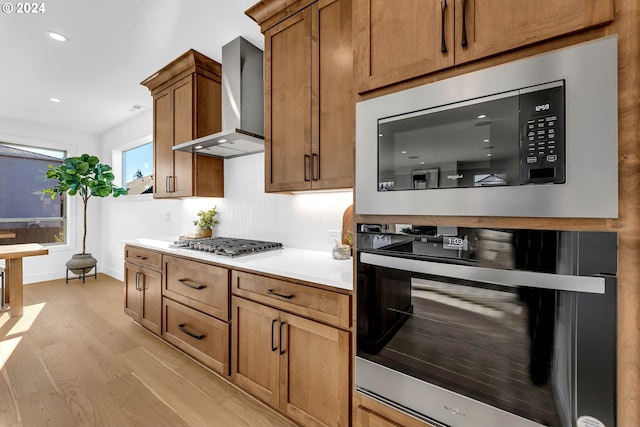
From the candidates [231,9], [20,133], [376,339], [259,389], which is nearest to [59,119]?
[20,133]

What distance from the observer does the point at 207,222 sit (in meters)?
3.06

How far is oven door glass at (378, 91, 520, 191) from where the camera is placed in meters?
0.90

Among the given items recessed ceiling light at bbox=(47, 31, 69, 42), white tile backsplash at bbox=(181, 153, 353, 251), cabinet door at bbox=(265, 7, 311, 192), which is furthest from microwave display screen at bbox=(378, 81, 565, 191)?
recessed ceiling light at bbox=(47, 31, 69, 42)

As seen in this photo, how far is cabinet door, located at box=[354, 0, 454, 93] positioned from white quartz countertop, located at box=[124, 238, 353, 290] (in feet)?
2.93

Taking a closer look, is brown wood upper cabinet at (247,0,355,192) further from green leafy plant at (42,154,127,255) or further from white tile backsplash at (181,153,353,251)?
green leafy plant at (42,154,127,255)

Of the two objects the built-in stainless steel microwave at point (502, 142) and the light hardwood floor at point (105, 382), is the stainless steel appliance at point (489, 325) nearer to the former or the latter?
the built-in stainless steel microwave at point (502, 142)

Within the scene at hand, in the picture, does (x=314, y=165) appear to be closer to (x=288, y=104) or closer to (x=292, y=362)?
(x=288, y=104)

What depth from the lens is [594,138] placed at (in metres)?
0.77

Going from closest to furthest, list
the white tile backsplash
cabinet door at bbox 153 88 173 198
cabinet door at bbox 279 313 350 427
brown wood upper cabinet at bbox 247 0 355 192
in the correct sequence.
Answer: cabinet door at bbox 279 313 350 427
brown wood upper cabinet at bbox 247 0 355 192
the white tile backsplash
cabinet door at bbox 153 88 173 198

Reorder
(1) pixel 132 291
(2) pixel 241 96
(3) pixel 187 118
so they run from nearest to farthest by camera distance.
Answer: (2) pixel 241 96, (3) pixel 187 118, (1) pixel 132 291

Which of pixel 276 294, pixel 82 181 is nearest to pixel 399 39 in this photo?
pixel 276 294

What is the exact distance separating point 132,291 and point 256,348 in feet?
6.30

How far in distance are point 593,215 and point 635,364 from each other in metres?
0.41

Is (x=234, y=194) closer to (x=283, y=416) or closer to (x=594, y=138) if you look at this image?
(x=283, y=416)
